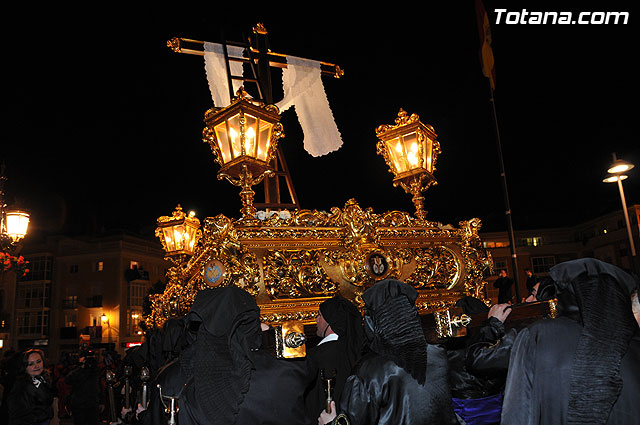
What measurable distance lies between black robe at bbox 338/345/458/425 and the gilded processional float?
1.92 m

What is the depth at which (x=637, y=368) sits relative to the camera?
2.42m

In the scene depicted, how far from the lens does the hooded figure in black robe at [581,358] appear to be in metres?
2.36

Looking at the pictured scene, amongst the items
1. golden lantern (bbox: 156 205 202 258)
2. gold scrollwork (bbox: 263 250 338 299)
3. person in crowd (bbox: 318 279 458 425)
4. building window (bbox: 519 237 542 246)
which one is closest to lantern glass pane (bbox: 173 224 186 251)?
golden lantern (bbox: 156 205 202 258)

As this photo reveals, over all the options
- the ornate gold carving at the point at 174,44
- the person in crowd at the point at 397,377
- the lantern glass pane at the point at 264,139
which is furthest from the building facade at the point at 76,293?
the person in crowd at the point at 397,377

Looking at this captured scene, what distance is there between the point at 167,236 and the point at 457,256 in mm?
5386

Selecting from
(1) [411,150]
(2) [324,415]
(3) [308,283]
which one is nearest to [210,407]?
(2) [324,415]

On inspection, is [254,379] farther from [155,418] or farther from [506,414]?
[506,414]

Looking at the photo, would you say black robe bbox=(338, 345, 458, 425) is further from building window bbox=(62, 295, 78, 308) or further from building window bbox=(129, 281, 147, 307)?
building window bbox=(62, 295, 78, 308)

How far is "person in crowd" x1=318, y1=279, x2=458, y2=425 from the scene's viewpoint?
2836 millimetres

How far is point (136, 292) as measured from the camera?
45.6 meters

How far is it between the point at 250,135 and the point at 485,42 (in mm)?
5853

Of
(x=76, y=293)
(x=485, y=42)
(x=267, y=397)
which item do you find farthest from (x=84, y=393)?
(x=76, y=293)

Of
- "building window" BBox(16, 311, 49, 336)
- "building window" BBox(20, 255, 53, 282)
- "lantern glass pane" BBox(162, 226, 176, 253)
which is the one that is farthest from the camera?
"building window" BBox(20, 255, 53, 282)

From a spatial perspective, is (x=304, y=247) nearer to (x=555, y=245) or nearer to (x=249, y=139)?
(x=249, y=139)
